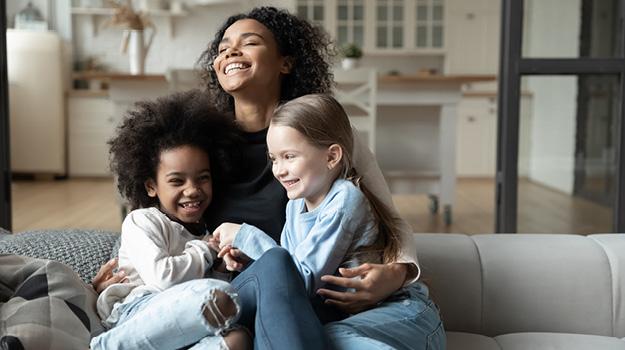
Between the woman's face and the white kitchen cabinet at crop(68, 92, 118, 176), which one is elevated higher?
the woman's face

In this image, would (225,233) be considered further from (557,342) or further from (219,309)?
(557,342)

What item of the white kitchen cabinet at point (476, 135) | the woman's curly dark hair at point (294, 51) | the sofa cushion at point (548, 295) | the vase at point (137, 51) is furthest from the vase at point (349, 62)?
the sofa cushion at point (548, 295)

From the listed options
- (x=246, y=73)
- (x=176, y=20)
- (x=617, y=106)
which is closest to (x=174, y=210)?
(x=246, y=73)

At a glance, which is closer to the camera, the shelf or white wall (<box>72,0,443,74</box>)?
the shelf

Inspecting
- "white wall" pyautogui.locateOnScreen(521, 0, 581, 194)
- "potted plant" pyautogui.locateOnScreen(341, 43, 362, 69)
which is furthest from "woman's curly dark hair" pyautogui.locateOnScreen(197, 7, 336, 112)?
"potted plant" pyautogui.locateOnScreen(341, 43, 362, 69)

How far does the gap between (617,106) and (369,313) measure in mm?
1888

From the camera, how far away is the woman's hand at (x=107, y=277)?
1602mm

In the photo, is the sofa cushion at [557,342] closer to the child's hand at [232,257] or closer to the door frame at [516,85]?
the child's hand at [232,257]

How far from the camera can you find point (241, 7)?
7.96 meters

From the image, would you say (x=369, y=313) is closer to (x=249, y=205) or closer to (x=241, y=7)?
(x=249, y=205)

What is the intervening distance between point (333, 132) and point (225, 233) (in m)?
0.31

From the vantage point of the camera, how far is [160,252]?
152 cm

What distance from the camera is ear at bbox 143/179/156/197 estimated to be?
1723 mm

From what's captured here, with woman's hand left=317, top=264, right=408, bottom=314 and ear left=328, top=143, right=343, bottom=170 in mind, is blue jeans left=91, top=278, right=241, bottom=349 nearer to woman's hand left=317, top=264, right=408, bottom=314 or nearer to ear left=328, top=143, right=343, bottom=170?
woman's hand left=317, top=264, right=408, bottom=314
